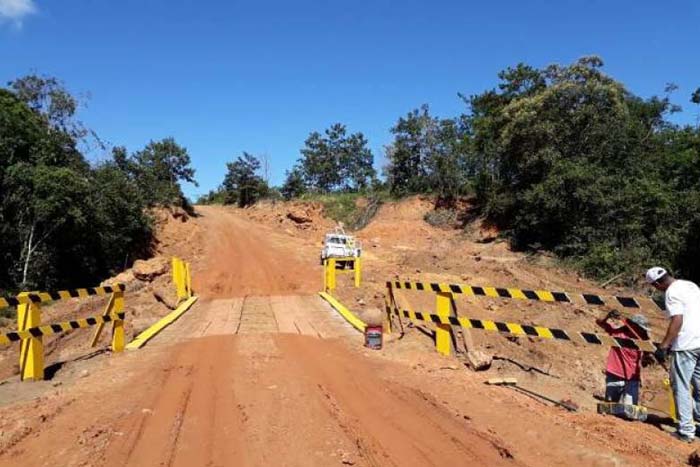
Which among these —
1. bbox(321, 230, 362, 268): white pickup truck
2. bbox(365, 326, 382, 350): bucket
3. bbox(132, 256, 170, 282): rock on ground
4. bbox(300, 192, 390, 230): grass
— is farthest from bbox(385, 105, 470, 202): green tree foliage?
bbox(365, 326, 382, 350): bucket

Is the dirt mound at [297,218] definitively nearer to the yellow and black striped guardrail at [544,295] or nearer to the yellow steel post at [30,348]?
the yellow and black striped guardrail at [544,295]

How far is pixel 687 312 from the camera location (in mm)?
6199

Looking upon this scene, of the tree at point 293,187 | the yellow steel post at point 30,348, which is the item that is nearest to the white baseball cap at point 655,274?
the yellow steel post at point 30,348

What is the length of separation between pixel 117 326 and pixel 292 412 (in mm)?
5070

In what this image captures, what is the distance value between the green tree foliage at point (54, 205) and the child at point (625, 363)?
25.8m

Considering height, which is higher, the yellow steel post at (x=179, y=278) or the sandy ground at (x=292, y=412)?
the yellow steel post at (x=179, y=278)

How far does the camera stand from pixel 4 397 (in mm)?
7645

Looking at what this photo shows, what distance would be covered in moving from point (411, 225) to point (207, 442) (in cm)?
4073

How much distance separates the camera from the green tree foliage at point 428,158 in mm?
46562

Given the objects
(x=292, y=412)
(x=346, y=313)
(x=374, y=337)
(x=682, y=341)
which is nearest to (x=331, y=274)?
(x=346, y=313)

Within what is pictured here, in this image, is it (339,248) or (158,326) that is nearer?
(158,326)

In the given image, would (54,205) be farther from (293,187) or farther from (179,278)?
(293,187)

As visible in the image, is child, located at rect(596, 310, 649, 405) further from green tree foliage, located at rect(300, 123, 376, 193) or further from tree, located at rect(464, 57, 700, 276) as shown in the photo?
green tree foliage, located at rect(300, 123, 376, 193)

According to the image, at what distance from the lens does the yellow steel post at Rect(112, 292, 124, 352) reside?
1012 centimetres
